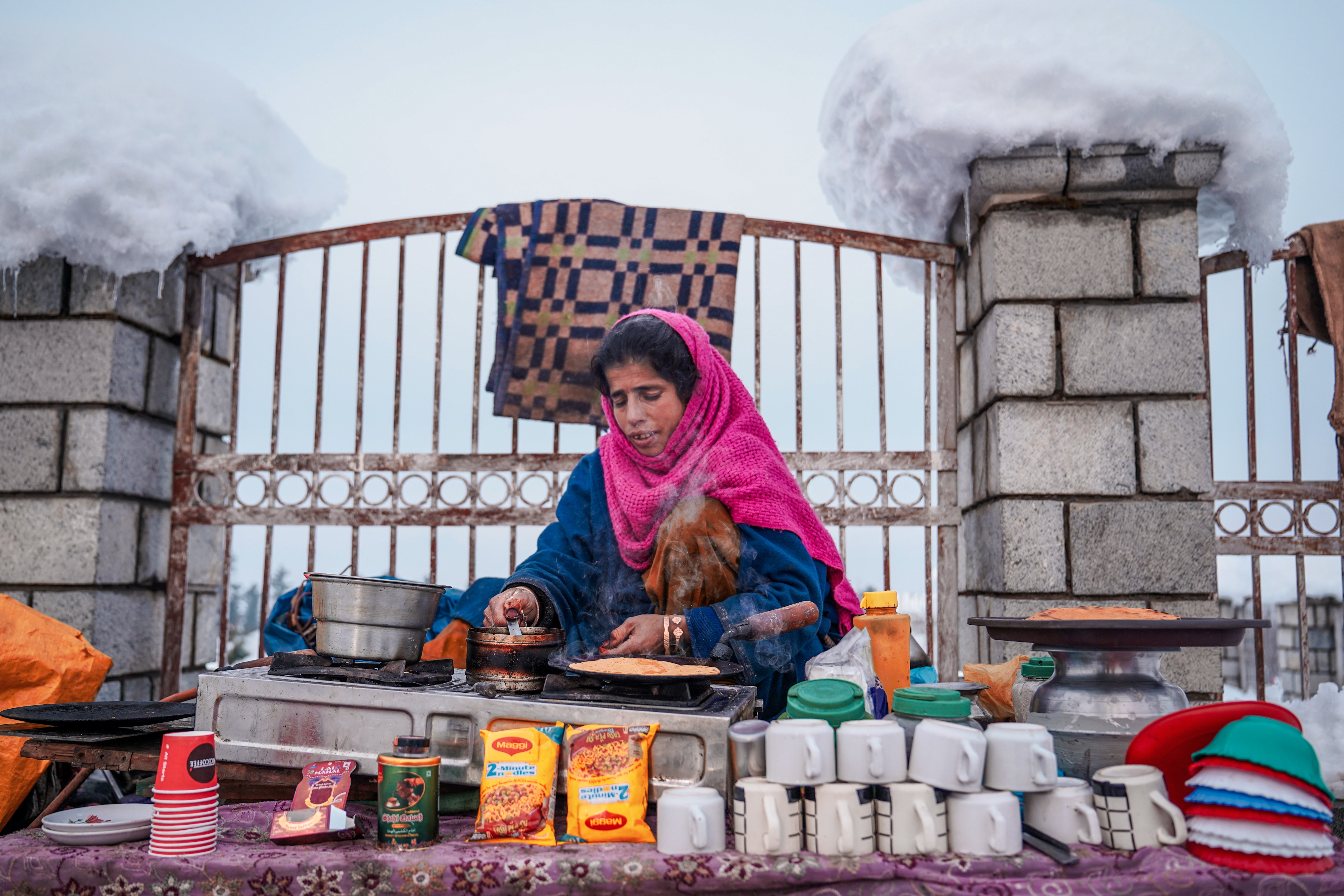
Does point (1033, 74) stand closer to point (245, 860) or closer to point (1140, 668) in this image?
point (1140, 668)

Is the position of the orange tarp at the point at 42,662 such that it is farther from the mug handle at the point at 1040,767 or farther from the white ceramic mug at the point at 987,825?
the mug handle at the point at 1040,767

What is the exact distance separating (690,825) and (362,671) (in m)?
0.83

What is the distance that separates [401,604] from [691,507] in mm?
958

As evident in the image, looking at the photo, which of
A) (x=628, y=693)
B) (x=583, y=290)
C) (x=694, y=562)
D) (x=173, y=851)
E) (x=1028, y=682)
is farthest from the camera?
(x=583, y=290)

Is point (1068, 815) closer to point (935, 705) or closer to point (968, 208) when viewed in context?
point (935, 705)

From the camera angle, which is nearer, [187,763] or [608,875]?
[608,875]

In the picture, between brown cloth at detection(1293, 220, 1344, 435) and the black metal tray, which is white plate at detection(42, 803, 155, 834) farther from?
brown cloth at detection(1293, 220, 1344, 435)

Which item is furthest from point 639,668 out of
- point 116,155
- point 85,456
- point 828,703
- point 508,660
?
point 116,155

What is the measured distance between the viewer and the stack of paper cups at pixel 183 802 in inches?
54.9

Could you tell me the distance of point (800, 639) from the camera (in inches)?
92.0

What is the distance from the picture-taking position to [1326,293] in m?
3.83

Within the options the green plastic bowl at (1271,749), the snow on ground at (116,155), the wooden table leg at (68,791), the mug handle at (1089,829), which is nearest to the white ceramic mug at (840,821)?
the mug handle at (1089,829)

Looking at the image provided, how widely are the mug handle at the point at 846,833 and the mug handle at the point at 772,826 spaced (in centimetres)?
9

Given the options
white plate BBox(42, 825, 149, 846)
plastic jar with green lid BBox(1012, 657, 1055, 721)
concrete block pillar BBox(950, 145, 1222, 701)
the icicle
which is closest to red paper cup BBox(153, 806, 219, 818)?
white plate BBox(42, 825, 149, 846)
